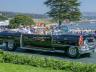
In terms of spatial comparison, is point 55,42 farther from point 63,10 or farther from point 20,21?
point 20,21

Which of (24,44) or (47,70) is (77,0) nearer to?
(24,44)

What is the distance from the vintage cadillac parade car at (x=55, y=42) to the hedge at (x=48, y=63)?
14.9 feet

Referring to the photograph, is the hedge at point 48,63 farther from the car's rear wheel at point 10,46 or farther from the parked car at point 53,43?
the car's rear wheel at point 10,46

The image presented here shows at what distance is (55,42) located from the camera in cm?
1741

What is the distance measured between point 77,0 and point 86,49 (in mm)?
38983

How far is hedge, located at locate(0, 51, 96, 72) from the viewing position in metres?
10.6

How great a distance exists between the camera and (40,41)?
1809cm

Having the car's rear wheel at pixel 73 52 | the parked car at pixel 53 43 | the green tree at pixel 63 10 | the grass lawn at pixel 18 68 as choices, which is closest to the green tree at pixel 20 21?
the green tree at pixel 63 10

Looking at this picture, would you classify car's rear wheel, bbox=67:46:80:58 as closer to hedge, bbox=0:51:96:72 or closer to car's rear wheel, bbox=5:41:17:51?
car's rear wheel, bbox=5:41:17:51

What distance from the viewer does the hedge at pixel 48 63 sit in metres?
10.6

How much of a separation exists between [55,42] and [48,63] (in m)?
5.78

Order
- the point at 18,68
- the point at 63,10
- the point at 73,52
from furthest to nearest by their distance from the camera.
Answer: the point at 63,10, the point at 73,52, the point at 18,68

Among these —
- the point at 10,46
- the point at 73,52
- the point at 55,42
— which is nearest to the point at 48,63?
the point at 73,52

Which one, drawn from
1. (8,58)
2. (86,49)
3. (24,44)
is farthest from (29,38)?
(8,58)
